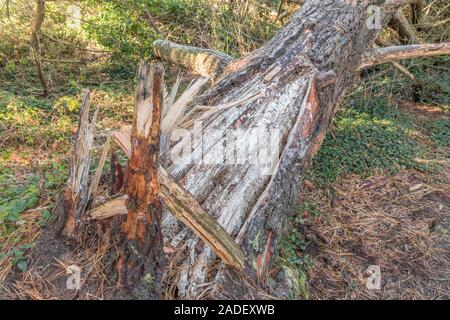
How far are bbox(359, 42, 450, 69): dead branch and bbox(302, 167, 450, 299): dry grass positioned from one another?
1109 millimetres

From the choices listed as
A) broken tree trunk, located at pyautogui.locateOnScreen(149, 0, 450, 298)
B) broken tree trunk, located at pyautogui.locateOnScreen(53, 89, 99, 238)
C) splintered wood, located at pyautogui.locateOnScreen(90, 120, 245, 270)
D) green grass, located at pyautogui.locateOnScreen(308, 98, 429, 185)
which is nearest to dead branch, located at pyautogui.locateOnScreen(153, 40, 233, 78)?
broken tree trunk, located at pyautogui.locateOnScreen(149, 0, 450, 298)

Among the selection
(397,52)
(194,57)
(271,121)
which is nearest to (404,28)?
(397,52)

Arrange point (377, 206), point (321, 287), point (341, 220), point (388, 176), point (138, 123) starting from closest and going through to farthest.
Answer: point (138, 123) → point (321, 287) → point (341, 220) → point (377, 206) → point (388, 176)

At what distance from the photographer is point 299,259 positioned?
246 centimetres

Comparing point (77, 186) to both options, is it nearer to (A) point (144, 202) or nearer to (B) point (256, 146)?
(A) point (144, 202)

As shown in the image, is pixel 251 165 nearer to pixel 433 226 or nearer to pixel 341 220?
pixel 341 220

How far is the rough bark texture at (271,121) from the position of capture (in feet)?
6.91

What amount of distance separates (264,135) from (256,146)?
109 mm

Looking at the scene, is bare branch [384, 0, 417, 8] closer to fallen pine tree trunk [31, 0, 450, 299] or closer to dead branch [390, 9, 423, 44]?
fallen pine tree trunk [31, 0, 450, 299]

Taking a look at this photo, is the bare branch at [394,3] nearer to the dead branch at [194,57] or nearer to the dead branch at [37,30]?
the dead branch at [194,57]

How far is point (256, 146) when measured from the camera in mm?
2500

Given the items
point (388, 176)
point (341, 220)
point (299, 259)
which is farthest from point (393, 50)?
point (299, 259)

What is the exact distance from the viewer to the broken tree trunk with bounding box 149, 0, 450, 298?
2068mm
